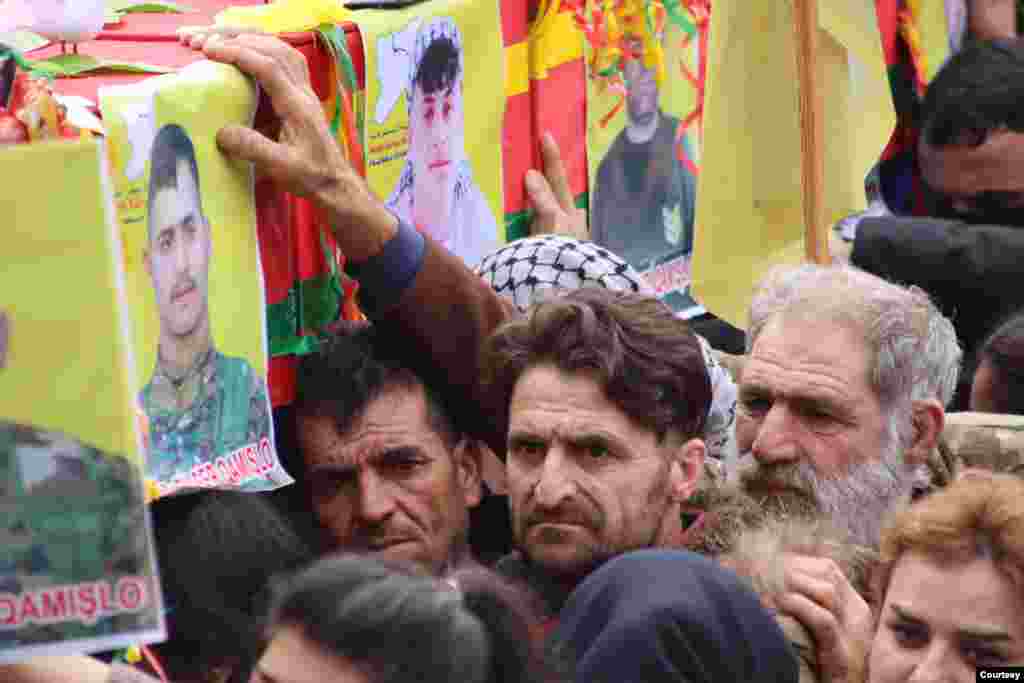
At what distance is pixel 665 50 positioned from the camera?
4.20 metres

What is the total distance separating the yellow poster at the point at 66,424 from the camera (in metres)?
1.70

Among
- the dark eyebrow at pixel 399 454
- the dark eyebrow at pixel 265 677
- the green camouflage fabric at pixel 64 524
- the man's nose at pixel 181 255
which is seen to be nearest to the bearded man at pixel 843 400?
the dark eyebrow at pixel 399 454

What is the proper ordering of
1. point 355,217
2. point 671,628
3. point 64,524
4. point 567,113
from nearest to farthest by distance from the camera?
point 64,524
point 671,628
point 355,217
point 567,113

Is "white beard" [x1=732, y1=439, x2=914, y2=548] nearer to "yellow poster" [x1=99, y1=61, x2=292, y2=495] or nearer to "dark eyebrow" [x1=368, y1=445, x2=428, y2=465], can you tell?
"dark eyebrow" [x1=368, y1=445, x2=428, y2=465]

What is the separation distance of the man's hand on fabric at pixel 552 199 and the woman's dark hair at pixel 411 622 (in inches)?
73.8

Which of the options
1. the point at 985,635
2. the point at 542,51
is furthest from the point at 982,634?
the point at 542,51

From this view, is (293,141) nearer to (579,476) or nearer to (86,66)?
(86,66)

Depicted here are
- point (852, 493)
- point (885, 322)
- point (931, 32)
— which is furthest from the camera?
point (931, 32)

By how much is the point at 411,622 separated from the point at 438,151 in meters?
1.65

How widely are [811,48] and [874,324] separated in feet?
2.81

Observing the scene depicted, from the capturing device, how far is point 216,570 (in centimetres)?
282

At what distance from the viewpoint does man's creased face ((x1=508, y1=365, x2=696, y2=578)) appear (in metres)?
3.01

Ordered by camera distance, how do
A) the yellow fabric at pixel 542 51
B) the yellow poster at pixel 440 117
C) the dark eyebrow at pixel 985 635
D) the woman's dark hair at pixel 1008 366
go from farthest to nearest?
the woman's dark hair at pixel 1008 366
the yellow fabric at pixel 542 51
the yellow poster at pixel 440 117
the dark eyebrow at pixel 985 635

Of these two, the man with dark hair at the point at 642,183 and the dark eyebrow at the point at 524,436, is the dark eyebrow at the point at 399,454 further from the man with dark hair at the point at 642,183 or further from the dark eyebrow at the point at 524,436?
the man with dark hair at the point at 642,183
